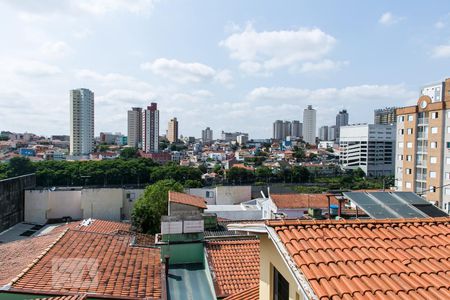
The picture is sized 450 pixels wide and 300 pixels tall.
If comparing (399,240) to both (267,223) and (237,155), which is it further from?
(237,155)

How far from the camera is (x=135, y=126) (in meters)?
148

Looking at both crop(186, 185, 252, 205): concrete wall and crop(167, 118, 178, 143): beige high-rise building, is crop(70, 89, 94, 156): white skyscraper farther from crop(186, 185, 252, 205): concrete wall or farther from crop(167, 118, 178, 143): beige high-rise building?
crop(186, 185, 252, 205): concrete wall

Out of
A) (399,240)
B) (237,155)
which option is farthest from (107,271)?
(237,155)

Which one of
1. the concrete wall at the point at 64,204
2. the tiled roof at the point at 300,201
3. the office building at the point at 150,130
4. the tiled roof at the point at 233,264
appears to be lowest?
the concrete wall at the point at 64,204

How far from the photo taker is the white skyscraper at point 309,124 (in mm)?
194250

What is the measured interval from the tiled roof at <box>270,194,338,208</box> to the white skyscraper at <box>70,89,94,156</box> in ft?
335

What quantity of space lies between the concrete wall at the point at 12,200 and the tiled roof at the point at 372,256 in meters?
32.2

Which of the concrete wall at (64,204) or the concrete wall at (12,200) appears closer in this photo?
the concrete wall at (12,200)

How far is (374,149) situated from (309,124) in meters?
104

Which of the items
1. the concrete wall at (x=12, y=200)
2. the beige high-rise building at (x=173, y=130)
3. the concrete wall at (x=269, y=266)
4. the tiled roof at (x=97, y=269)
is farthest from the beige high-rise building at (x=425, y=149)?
the beige high-rise building at (x=173, y=130)

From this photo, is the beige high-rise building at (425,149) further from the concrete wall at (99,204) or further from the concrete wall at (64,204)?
the concrete wall at (64,204)

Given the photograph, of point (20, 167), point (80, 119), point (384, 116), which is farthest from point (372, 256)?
point (384, 116)

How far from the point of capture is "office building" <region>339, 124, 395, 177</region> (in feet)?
302

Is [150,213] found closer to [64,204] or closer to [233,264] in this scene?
[233,264]
